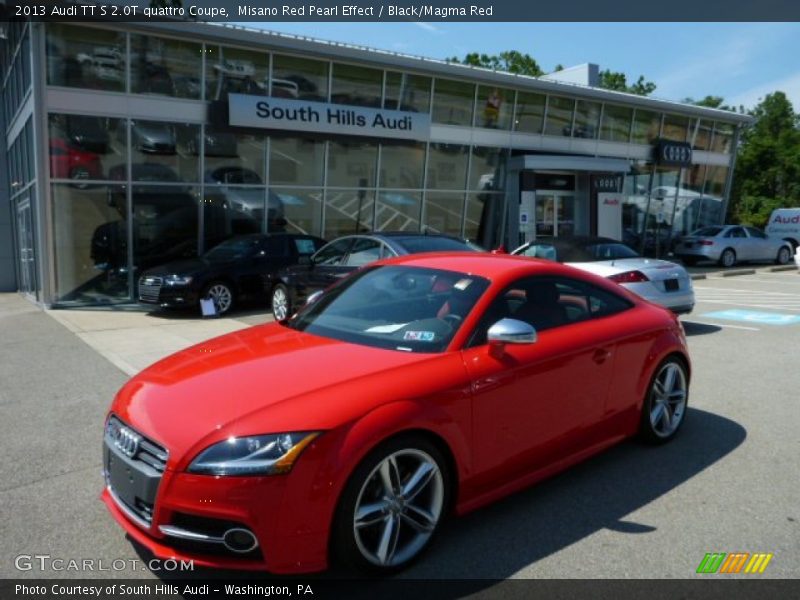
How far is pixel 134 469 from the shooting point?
3.01 meters

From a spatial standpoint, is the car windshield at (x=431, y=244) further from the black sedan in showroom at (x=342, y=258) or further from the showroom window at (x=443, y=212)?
the showroom window at (x=443, y=212)

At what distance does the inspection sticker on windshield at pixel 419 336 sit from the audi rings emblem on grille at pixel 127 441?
57.7 inches

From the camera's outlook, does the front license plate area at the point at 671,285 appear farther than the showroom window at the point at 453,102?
No

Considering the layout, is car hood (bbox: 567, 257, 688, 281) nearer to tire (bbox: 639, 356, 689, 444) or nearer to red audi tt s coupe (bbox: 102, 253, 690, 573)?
tire (bbox: 639, 356, 689, 444)

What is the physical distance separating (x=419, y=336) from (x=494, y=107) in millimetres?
17276

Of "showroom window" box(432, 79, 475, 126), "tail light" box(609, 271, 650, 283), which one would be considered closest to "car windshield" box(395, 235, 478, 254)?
"tail light" box(609, 271, 650, 283)

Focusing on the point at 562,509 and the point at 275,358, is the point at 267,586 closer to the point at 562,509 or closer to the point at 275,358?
the point at 275,358

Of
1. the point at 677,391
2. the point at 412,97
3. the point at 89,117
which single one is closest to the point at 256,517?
the point at 677,391

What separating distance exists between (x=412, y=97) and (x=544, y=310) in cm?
1474

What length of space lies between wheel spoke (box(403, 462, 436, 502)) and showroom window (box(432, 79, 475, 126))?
16244 mm

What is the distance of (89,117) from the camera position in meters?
13.4

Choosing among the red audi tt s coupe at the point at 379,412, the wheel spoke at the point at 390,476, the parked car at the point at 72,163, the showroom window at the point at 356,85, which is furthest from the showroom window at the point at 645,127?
the wheel spoke at the point at 390,476

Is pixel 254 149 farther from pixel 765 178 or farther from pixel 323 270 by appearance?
pixel 765 178

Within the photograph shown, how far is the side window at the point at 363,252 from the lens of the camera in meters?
10.4
